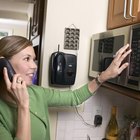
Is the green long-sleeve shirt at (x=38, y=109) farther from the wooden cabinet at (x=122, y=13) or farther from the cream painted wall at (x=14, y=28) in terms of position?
the cream painted wall at (x=14, y=28)

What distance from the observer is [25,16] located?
3814 mm

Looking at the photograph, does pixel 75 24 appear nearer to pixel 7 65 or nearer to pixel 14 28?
pixel 7 65

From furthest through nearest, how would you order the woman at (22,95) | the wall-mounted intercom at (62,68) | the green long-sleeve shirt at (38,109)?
1. the wall-mounted intercom at (62,68)
2. the green long-sleeve shirt at (38,109)
3. the woman at (22,95)

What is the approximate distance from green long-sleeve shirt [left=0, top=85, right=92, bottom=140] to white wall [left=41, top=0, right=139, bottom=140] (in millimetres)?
170

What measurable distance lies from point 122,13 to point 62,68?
44cm

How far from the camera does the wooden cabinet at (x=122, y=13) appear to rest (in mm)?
1144

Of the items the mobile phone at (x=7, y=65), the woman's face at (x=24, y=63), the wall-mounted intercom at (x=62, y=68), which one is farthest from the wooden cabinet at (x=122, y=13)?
the mobile phone at (x=7, y=65)

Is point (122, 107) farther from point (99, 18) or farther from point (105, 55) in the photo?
point (99, 18)

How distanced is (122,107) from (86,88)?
0.39m

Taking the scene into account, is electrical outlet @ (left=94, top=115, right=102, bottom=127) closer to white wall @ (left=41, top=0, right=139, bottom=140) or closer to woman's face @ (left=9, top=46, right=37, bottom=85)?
white wall @ (left=41, top=0, right=139, bottom=140)

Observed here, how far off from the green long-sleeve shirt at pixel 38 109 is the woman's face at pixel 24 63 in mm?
141

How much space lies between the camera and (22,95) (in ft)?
3.41

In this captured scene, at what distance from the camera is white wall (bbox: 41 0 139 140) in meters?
1.49

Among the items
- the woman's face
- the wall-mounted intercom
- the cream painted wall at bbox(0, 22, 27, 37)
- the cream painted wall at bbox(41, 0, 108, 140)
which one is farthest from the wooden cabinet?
the cream painted wall at bbox(0, 22, 27, 37)
